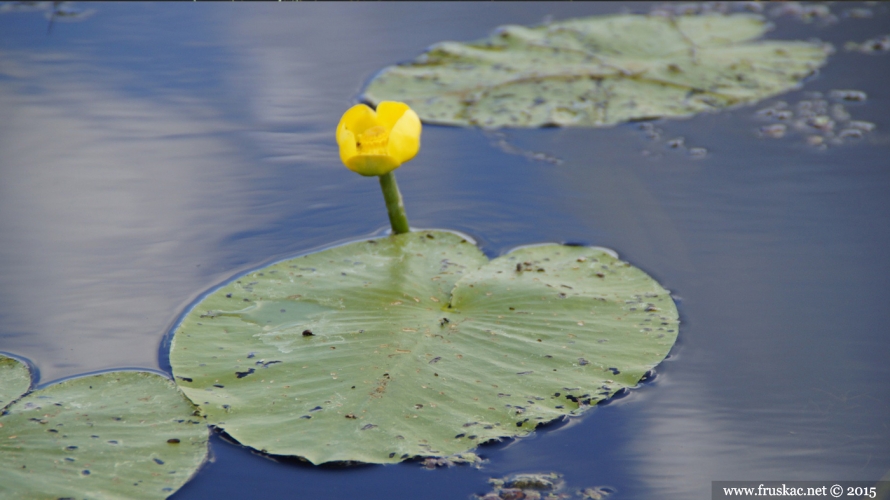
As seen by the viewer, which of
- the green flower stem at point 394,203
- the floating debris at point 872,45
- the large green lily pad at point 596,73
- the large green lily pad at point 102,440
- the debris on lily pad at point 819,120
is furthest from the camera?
the floating debris at point 872,45

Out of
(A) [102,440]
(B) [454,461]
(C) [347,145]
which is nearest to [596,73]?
(C) [347,145]

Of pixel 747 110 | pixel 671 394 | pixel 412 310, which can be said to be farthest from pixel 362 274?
pixel 747 110

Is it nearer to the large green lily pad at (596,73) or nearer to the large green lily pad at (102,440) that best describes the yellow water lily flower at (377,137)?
the large green lily pad at (102,440)

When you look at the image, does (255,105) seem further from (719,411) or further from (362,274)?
(719,411)

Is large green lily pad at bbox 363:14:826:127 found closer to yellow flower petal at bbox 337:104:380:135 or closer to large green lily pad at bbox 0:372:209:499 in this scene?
yellow flower petal at bbox 337:104:380:135

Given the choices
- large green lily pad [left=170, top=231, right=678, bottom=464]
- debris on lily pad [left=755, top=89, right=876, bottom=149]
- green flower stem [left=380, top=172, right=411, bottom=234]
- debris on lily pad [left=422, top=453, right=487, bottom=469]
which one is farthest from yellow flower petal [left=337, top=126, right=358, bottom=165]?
debris on lily pad [left=755, top=89, right=876, bottom=149]

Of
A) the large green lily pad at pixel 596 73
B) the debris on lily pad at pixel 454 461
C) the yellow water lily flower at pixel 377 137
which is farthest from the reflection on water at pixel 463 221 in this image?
the yellow water lily flower at pixel 377 137
